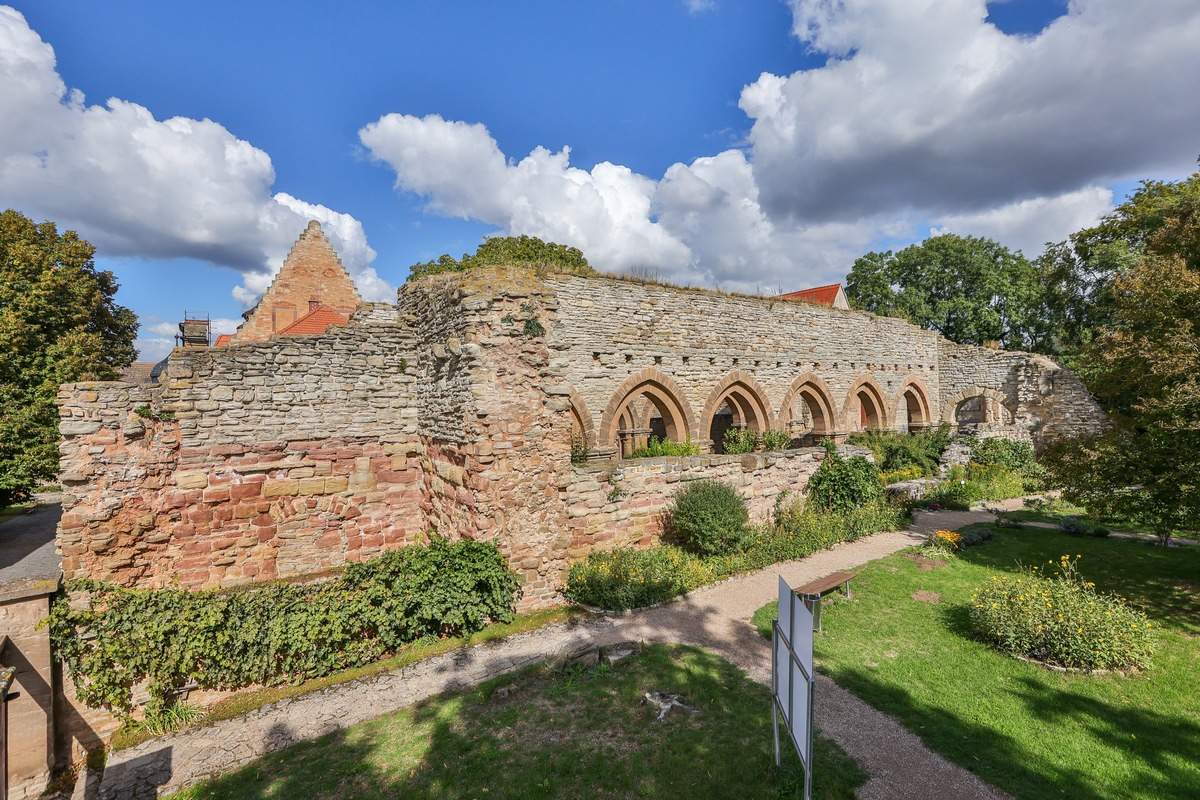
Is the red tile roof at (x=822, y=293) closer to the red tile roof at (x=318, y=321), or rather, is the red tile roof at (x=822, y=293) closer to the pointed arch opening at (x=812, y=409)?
the pointed arch opening at (x=812, y=409)

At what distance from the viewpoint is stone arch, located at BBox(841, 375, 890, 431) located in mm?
19516

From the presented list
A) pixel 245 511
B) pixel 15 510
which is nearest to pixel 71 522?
pixel 245 511

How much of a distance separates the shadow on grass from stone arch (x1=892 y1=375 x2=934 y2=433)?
18.4 m

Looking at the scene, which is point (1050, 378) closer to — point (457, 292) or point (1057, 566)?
point (1057, 566)

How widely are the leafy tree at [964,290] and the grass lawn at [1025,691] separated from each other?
941 inches

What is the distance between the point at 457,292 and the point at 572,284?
603cm

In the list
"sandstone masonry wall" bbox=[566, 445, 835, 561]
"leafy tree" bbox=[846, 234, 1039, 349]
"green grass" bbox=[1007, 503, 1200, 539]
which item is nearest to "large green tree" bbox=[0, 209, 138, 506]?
"sandstone masonry wall" bbox=[566, 445, 835, 561]

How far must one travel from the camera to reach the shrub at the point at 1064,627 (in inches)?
217

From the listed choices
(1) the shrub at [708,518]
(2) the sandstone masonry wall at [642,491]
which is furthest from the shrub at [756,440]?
(1) the shrub at [708,518]

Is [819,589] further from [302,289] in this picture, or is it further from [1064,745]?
[302,289]

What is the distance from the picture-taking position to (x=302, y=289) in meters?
19.9

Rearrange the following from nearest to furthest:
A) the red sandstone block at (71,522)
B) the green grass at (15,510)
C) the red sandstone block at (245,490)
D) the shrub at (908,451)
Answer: the red sandstone block at (71,522)
the red sandstone block at (245,490)
the shrub at (908,451)
the green grass at (15,510)

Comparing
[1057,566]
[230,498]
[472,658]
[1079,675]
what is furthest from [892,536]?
[230,498]

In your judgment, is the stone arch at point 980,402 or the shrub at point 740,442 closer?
the shrub at point 740,442
